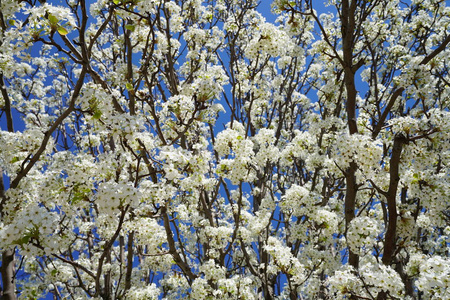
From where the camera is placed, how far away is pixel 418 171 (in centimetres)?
450

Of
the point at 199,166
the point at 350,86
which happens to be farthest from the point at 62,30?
the point at 350,86

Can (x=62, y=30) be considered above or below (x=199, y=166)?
above

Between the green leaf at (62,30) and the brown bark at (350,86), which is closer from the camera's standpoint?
the green leaf at (62,30)

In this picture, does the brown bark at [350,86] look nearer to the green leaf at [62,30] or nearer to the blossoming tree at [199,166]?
the blossoming tree at [199,166]

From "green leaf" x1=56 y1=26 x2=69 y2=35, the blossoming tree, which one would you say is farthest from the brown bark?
"green leaf" x1=56 y1=26 x2=69 y2=35

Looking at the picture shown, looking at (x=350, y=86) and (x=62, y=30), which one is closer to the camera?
(x=62, y=30)

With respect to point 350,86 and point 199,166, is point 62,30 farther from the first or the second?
point 350,86

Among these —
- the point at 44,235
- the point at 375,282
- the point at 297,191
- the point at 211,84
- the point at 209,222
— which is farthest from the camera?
the point at 209,222

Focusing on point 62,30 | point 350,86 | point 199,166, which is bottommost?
point 199,166

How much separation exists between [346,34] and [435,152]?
213 cm

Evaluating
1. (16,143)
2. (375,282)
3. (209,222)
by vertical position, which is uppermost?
(16,143)

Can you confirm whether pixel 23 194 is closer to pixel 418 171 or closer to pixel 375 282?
pixel 375 282

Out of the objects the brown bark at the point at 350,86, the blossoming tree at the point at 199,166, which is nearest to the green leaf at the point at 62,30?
the blossoming tree at the point at 199,166

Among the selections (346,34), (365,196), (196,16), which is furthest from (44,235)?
(196,16)
